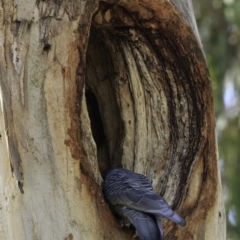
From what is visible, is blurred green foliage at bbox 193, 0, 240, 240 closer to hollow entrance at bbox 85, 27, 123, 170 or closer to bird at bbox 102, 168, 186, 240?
hollow entrance at bbox 85, 27, 123, 170

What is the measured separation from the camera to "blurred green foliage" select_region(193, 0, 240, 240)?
260 inches

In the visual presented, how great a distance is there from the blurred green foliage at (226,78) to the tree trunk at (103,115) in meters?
2.69

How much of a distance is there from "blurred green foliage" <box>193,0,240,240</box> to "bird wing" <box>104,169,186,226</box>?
304 cm

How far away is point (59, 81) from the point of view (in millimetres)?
3287

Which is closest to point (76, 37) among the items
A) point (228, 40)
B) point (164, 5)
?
point (164, 5)

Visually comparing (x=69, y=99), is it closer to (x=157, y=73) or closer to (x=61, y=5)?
(x=61, y=5)

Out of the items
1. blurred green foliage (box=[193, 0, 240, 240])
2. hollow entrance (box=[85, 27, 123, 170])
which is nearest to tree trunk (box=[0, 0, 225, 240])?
hollow entrance (box=[85, 27, 123, 170])

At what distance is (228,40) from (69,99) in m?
4.34

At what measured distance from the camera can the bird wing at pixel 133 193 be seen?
328 cm

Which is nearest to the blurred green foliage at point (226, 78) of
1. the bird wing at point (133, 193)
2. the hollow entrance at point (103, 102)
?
the hollow entrance at point (103, 102)

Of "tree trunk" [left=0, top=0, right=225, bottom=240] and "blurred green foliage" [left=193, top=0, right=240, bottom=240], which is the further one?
"blurred green foliage" [left=193, top=0, right=240, bottom=240]

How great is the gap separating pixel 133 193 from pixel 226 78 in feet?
12.2

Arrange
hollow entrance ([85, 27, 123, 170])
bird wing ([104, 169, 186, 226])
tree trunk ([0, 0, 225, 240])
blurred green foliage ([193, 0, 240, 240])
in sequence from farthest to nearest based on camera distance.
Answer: blurred green foliage ([193, 0, 240, 240]) → hollow entrance ([85, 27, 123, 170]) → bird wing ([104, 169, 186, 226]) → tree trunk ([0, 0, 225, 240])

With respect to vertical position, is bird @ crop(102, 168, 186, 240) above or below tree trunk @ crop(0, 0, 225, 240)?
below
